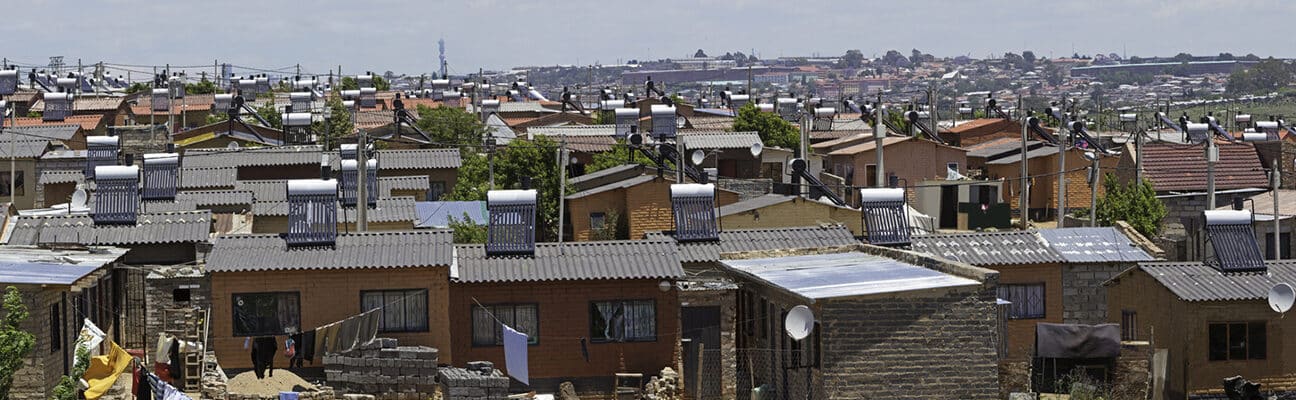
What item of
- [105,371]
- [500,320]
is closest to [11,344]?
[105,371]

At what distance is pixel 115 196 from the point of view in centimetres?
3497

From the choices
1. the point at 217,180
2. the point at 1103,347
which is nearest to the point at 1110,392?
the point at 1103,347

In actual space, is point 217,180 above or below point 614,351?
above

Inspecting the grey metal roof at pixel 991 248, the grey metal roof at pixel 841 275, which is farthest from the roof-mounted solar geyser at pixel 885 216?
the grey metal roof at pixel 841 275

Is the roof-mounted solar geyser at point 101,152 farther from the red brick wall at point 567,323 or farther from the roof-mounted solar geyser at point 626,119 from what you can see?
the roof-mounted solar geyser at point 626,119

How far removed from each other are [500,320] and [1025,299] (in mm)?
10830

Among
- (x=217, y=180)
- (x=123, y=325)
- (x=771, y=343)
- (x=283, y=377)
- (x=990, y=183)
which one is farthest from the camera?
(x=990, y=183)

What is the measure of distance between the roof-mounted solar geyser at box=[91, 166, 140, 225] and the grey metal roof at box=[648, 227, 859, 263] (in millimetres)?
10120

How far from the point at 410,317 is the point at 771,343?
600 centimetres

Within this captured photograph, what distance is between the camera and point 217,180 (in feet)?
158

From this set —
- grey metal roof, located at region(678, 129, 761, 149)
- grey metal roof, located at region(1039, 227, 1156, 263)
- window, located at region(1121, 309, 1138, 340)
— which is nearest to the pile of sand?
window, located at region(1121, 309, 1138, 340)

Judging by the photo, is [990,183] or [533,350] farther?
[990,183]

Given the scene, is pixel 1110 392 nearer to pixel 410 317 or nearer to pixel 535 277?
pixel 535 277

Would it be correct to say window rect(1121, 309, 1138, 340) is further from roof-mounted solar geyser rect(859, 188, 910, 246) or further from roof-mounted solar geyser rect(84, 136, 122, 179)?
roof-mounted solar geyser rect(84, 136, 122, 179)
